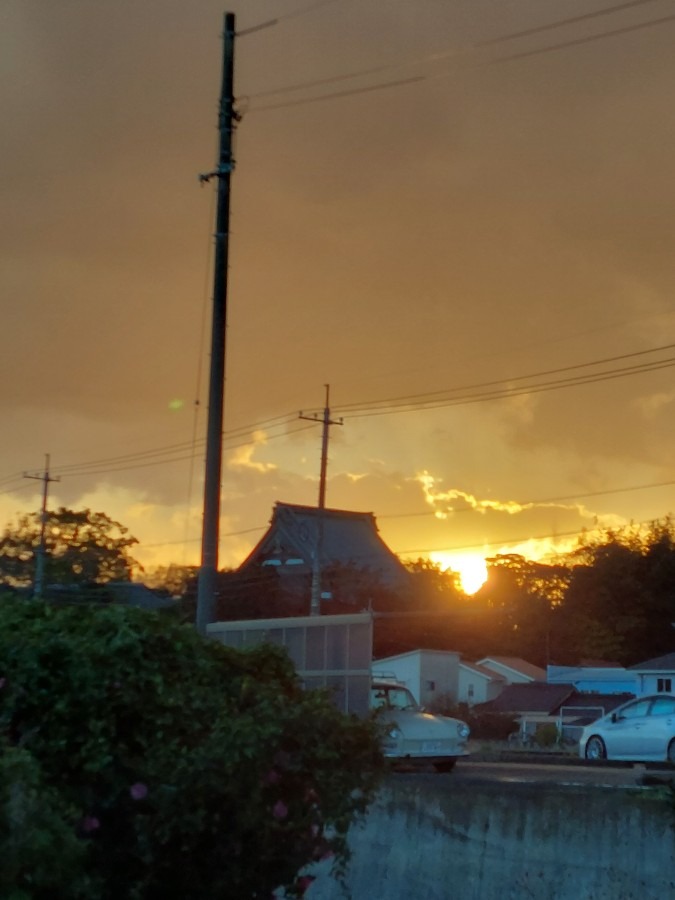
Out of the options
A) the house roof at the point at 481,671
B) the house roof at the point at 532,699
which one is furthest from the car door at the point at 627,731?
the house roof at the point at 481,671

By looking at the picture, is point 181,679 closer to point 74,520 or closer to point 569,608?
point 74,520

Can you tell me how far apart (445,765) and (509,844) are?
11439mm

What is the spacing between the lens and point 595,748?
2722 cm

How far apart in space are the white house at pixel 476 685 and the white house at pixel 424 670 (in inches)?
251

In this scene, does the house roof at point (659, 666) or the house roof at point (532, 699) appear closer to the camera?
the house roof at point (659, 666)

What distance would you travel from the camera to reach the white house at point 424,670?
234 ft

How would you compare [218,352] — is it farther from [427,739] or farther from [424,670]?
[424,670]

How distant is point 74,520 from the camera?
65.6 metres

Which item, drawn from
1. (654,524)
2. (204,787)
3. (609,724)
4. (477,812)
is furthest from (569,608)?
(204,787)

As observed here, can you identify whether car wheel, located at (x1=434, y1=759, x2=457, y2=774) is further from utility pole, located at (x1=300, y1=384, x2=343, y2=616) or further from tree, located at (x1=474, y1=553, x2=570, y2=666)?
tree, located at (x1=474, y1=553, x2=570, y2=666)

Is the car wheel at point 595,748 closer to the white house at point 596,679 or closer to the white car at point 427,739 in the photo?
the white car at point 427,739

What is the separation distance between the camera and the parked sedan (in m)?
25.3

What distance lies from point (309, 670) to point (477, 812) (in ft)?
20.2

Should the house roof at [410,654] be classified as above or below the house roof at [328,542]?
below
